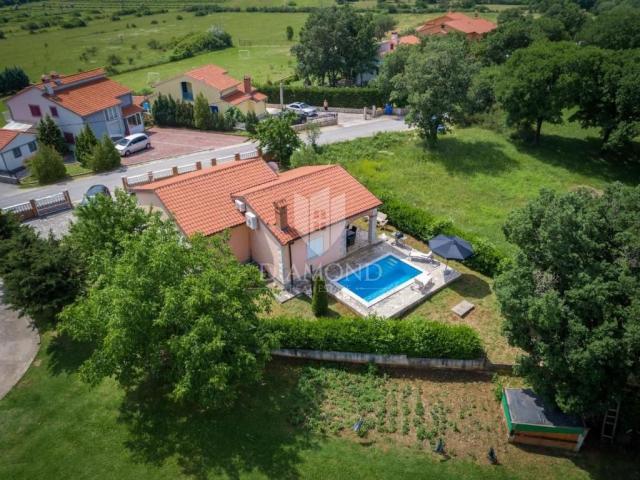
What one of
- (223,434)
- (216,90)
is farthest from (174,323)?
(216,90)

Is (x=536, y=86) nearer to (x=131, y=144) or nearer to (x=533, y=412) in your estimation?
(x=533, y=412)

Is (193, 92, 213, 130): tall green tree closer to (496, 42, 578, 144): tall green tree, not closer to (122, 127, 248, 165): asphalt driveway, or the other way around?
(122, 127, 248, 165): asphalt driveway

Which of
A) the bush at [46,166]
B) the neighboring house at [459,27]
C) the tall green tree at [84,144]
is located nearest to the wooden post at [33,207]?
the bush at [46,166]

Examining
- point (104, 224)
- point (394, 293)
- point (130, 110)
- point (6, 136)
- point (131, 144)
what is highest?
point (104, 224)

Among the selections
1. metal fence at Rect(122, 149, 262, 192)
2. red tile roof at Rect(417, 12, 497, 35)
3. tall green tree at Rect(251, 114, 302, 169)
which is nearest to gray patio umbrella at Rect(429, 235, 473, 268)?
tall green tree at Rect(251, 114, 302, 169)


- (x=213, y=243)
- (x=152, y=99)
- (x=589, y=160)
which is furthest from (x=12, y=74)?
(x=589, y=160)

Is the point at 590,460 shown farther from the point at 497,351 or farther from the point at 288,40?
the point at 288,40

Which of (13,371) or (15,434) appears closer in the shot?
(15,434)
